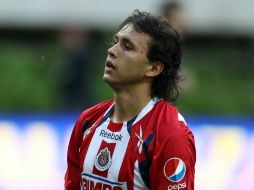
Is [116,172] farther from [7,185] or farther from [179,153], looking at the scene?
[7,185]

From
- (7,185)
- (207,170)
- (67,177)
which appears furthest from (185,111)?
(67,177)

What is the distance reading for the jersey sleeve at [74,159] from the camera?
249 inches

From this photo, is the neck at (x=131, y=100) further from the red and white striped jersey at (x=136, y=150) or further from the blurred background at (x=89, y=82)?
the blurred background at (x=89, y=82)

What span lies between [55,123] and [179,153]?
16.9 feet

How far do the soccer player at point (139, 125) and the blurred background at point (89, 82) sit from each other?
1.92 metres

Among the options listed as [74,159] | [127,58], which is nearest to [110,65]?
[127,58]

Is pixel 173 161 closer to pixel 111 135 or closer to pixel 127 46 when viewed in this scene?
pixel 111 135

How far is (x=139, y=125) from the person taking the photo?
6035mm

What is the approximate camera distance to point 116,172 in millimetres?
5953

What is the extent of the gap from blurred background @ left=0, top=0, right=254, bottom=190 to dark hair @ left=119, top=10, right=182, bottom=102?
6.02 ft

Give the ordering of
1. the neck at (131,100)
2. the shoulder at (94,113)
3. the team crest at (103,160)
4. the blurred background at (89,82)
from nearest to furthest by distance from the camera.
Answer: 1. the team crest at (103,160)
2. the neck at (131,100)
3. the shoulder at (94,113)
4. the blurred background at (89,82)

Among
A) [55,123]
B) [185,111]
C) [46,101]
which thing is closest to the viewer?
[55,123]

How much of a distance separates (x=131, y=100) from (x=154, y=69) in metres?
0.23

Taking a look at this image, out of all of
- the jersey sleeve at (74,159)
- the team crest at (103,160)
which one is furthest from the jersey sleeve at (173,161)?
the jersey sleeve at (74,159)
